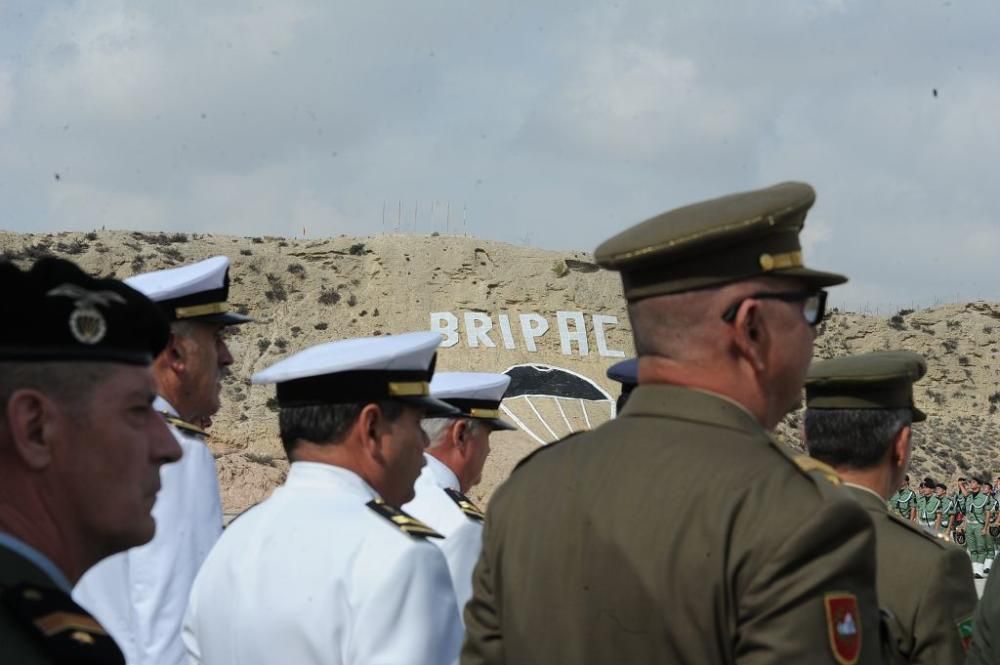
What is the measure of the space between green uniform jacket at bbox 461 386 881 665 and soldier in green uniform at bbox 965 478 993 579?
25.5m

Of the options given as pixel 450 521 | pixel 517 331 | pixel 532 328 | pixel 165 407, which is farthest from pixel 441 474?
pixel 532 328

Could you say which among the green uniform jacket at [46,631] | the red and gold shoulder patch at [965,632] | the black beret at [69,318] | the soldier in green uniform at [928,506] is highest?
the black beret at [69,318]

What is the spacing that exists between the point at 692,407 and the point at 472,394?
331cm

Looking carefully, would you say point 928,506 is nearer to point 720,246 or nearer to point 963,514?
point 963,514

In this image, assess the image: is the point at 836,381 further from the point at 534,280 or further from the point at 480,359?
the point at 534,280

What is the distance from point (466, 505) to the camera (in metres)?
5.16

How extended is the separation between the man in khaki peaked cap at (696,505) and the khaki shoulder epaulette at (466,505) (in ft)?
6.87

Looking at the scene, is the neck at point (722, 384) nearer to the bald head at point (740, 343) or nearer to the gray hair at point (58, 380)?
the bald head at point (740, 343)

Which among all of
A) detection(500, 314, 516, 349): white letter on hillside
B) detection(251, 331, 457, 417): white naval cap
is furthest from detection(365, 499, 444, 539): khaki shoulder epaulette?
detection(500, 314, 516, 349): white letter on hillside

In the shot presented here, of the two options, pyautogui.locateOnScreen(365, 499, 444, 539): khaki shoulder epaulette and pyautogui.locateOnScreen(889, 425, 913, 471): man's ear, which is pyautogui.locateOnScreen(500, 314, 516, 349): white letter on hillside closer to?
pyautogui.locateOnScreen(889, 425, 913, 471): man's ear

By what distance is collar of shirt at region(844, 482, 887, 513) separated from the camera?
3703 millimetres

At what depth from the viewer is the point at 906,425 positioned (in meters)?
3.93

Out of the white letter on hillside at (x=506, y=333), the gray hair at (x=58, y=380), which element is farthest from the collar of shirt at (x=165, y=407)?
the white letter on hillside at (x=506, y=333)

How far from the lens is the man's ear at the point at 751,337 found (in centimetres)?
260
